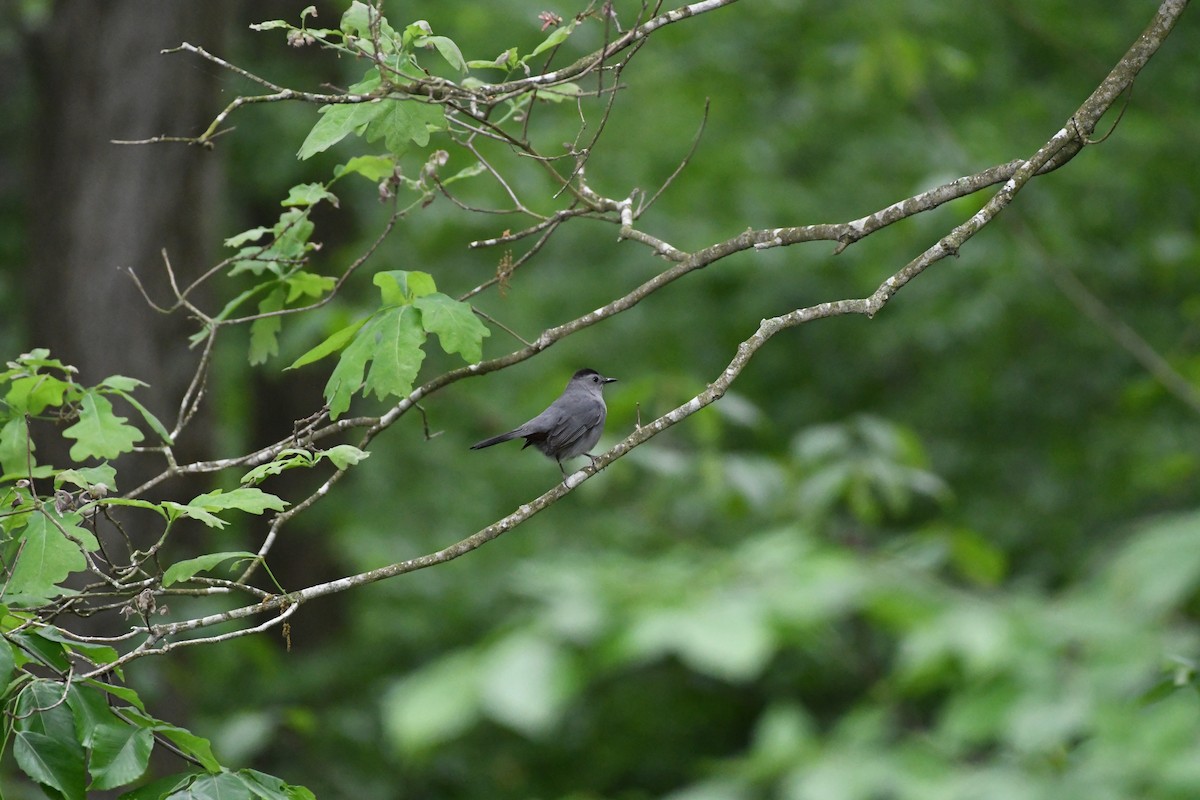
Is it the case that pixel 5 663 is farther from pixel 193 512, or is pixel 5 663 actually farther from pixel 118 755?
pixel 193 512

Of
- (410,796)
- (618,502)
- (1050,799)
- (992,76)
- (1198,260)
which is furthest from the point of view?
(992,76)

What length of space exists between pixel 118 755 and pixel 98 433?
2.60 feet

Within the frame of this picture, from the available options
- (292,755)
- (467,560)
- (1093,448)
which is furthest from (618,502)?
(1093,448)

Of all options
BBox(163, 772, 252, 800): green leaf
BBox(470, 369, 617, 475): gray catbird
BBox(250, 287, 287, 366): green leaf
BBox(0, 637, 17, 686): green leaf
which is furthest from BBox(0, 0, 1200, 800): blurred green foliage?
BBox(0, 637, 17, 686): green leaf

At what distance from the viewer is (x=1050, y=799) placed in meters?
3.85

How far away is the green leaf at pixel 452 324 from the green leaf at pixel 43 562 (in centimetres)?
85

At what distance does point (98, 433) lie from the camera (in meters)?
2.65

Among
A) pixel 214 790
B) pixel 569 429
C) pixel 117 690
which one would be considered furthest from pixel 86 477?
pixel 569 429

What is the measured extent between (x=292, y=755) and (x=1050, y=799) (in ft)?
20.8

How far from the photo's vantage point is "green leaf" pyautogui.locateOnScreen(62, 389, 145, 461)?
2629 millimetres

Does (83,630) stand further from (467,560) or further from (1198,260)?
(1198,260)

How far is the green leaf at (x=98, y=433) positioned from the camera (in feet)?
8.63

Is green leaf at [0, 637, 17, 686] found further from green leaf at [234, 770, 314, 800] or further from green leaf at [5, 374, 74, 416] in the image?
green leaf at [5, 374, 74, 416]

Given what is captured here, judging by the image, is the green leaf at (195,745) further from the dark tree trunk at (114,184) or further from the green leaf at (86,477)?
the dark tree trunk at (114,184)
